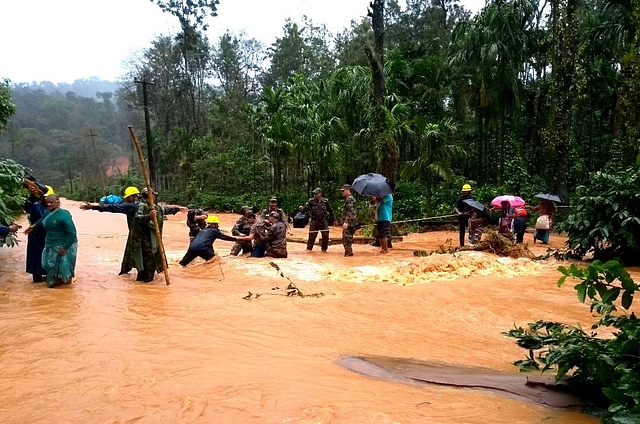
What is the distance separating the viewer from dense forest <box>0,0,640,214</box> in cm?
1827

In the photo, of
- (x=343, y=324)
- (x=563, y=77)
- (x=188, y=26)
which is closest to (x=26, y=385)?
(x=343, y=324)

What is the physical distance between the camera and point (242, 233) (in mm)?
12742

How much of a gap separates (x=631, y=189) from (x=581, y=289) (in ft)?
27.6

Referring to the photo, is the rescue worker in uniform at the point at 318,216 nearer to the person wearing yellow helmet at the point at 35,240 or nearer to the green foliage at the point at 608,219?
the green foliage at the point at 608,219

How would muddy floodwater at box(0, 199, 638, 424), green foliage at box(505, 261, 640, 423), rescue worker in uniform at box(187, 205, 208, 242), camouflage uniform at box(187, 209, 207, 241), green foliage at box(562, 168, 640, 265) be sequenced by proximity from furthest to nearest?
camouflage uniform at box(187, 209, 207, 241) → rescue worker in uniform at box(187, 205, 208, 242) → green foliage at box(562, 168, 640, 265) → muddy floodwater at box(0, 199, 638, 424) → green foliage at box(505, 261, 640, 423)

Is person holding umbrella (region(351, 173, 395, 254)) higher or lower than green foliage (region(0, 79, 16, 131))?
lower

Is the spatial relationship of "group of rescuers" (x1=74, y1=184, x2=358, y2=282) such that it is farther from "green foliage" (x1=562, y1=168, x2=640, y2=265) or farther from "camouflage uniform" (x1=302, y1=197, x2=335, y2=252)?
"green foliage" (x1=562, y1=168, x2=640, y2=265)

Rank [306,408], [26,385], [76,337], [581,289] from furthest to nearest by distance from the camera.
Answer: [76,337] → [26,385] → [306,408] → [581,289]

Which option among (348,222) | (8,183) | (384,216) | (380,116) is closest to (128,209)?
(8,183)

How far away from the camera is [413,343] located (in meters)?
5.98

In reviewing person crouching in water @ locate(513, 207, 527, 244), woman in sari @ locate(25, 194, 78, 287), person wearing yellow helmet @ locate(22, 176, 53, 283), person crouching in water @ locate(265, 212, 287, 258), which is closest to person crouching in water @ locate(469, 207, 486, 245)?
person crouching in water @ locate(513, 207, 527, 244)

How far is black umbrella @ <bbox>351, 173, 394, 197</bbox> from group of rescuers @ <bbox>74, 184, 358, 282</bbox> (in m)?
0.41

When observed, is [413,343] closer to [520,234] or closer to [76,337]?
[76,337]

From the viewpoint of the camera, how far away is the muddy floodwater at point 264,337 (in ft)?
12.7
